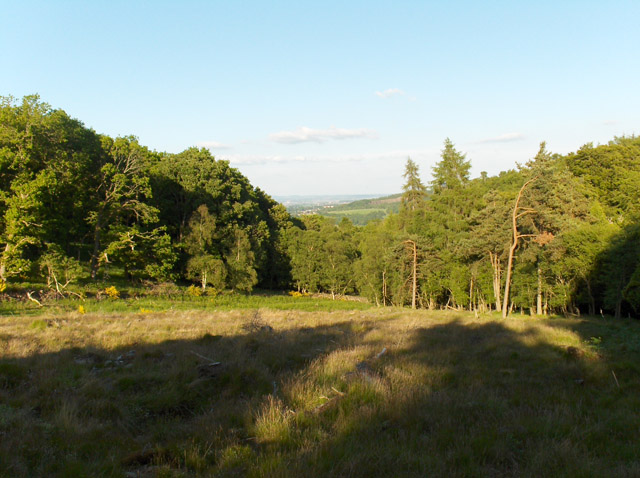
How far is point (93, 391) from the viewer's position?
6254 millimetres

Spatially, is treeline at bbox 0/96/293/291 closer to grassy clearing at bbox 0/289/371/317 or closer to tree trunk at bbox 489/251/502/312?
grassy clearing at bbox 0/289/371/317

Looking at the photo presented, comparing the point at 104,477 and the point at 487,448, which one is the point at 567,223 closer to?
the point at 487,448

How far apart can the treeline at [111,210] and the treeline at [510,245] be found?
1490 cm

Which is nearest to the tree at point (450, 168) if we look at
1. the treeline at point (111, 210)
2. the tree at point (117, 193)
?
the treeline at point (111, 210)

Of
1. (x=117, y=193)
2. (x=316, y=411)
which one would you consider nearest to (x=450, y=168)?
(x=117, y=193)

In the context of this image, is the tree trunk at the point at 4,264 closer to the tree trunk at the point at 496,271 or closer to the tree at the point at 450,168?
the tree trunk at the point at 496,271

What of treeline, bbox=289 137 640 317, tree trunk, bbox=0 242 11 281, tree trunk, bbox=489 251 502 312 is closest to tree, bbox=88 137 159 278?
tree trunk, bbox=0 242 11 281

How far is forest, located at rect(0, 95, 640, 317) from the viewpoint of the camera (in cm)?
2856

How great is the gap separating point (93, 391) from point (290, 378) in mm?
3193

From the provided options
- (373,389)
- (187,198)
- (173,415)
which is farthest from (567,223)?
(187,198)

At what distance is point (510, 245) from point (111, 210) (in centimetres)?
3469

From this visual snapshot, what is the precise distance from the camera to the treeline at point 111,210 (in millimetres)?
Answer: 27172

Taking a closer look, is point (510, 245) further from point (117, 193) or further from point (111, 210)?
point (111, 210)

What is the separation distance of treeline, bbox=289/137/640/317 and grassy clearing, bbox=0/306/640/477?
18498 millimetres
